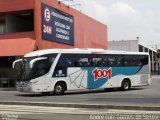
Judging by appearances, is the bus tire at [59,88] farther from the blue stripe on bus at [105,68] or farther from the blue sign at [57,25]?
the blue sign at [57,25]

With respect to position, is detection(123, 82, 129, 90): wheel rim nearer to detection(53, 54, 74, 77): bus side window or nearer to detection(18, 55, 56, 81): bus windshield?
detection(53, 54, 74, 77): bus side window

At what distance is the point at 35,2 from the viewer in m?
41.0

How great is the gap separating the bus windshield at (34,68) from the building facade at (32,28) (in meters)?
11.0

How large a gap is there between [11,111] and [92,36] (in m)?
41.5

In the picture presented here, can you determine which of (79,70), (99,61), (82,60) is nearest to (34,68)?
(79,70)

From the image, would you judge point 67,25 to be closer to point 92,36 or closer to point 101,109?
point 92,36

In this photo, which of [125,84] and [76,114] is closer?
[76,114]

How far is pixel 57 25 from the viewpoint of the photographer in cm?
4481

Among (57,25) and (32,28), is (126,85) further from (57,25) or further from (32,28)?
(32,28)

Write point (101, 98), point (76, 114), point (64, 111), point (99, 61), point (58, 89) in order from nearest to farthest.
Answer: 1. point (76, 114)
2. point (64, 111)
3. point (101, 98)
4. point (58, 89)
5. point (99, 61)

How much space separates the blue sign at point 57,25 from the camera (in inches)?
1666

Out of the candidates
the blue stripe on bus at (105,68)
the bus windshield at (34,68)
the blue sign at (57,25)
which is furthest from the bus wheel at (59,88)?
the blue sign at (57,25)

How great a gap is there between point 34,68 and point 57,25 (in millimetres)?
17129

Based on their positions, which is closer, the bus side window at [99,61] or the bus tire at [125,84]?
the bus side window at [99,61]
